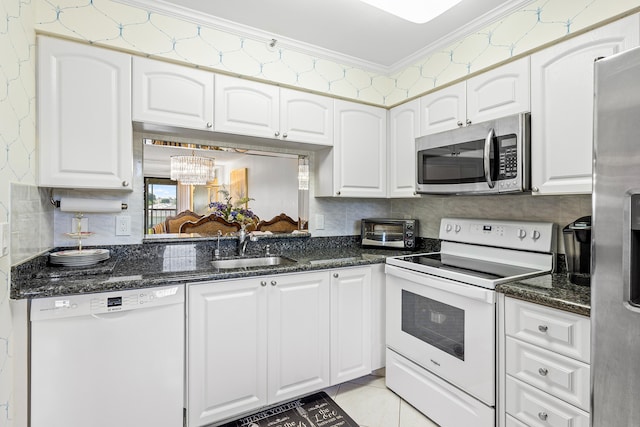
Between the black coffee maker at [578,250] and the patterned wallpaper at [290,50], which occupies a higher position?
the patterned wallpaper at [290,50]

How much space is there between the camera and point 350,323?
208 cm

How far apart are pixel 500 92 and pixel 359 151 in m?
1.00

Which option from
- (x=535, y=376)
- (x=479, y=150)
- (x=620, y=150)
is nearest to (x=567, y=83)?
(x=479, y=150)

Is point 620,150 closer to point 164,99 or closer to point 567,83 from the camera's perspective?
point 567,83

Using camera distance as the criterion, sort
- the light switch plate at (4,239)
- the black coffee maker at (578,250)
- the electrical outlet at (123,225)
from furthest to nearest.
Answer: the electrical outlet at (123,225) → the black coffee maker at (578,250) → the light switch plate at (4,239)


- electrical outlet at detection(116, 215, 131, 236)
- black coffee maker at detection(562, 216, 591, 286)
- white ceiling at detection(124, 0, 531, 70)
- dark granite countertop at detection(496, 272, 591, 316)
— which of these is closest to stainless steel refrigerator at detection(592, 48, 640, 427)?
dark granite countertop at detection(496, 272, 591, 316)

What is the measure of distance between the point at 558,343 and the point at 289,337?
1.30m

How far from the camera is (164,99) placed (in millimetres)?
1807

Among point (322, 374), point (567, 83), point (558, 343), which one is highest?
point (567, 83)

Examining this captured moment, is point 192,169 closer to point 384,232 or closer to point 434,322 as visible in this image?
point 384,232

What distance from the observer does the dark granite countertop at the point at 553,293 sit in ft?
3.97

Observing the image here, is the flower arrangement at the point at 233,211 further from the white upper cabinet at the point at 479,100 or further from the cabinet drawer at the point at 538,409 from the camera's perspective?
the cabinet drawer at the point at 538,409

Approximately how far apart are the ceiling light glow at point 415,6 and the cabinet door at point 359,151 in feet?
2.79

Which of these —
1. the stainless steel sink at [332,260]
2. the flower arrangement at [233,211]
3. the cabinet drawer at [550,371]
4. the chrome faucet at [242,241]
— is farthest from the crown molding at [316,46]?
the cabinet drawer at [550,371]
